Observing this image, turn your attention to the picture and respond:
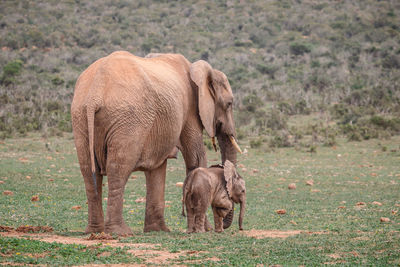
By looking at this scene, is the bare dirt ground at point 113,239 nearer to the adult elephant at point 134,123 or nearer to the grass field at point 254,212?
the grass field at point 254,212

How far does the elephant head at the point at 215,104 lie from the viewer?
10.1 meters

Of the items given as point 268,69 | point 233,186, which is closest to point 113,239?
point 233,186

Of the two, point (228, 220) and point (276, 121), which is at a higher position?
point (228, 220)

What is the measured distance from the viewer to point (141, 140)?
28.5 feet

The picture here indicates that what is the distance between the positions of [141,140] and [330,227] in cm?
350

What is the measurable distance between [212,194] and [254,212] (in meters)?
3.14

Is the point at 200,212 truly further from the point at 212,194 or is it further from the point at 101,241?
the point at 101,241

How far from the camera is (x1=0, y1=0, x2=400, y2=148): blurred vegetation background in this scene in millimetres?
30328

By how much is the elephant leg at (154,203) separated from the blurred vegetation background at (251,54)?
1488cm

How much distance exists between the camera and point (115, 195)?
854 cm

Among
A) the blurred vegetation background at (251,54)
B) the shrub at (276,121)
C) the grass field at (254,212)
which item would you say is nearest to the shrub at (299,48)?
the blurred vegetation background at (251,54)

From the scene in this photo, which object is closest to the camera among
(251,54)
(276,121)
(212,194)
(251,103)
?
(212,194)

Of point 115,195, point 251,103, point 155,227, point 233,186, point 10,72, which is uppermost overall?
point 115,195

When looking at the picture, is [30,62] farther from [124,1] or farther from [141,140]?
[141,140]
